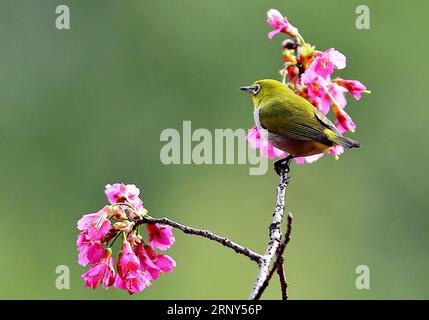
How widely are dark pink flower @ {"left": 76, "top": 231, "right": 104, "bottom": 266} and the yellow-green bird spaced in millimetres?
1302

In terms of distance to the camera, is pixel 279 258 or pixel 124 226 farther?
pixel 124 226

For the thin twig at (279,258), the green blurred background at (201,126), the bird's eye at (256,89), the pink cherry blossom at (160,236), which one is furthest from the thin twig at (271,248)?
the green blurred background at (201,126)

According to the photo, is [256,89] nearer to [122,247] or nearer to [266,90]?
[266,90]

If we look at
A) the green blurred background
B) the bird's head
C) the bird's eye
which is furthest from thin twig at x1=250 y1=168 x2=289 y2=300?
the green blurred background

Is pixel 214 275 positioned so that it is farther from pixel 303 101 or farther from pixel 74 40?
pixel 303 101

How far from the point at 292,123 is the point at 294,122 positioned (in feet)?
0.04

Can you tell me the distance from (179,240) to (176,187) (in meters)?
2.33

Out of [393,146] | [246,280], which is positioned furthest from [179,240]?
[393,146]

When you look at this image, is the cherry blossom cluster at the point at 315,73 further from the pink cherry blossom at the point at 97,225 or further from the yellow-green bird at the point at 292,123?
the pink cherry blossom at the point at 97,225

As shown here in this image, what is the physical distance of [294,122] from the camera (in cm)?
461

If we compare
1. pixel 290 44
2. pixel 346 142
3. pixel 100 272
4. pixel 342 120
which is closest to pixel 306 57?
pixel 290 44

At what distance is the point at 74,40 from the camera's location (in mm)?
18109

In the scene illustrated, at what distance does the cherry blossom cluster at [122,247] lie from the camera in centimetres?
326

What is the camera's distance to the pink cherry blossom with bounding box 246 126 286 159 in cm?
457
